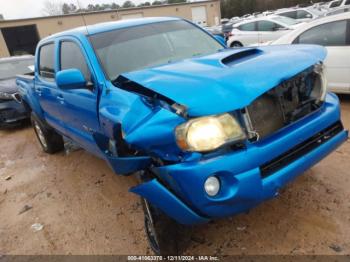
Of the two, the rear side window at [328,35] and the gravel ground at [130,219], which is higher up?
the rear side window at [328,35]

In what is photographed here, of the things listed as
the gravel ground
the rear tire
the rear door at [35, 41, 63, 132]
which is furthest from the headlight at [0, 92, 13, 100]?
the gravel ground

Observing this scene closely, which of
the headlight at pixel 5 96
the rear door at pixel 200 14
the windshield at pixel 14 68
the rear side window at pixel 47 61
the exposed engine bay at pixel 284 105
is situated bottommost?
the rear door at pixel 200 14

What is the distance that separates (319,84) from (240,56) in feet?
2.24

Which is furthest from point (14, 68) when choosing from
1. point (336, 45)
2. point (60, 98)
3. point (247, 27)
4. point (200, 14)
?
point (200, 14)

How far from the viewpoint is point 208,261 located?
2535mm

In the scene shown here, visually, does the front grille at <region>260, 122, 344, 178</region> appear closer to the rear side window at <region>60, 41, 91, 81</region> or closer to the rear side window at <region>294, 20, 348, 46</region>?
the rear side window at <region>60, 41, 91, 81</region>

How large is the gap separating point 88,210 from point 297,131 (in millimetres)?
2345

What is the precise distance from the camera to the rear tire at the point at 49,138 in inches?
211

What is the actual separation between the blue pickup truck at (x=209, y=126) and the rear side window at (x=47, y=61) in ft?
4.15

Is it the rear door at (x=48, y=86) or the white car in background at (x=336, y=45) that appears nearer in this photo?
the rear door at (x=48, y=86)

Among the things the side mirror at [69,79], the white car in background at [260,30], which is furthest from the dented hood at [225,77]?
the white car in background at [260,30]

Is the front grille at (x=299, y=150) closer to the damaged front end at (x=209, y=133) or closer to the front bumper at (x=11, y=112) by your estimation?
the damaged front end at (x=209, y=133)

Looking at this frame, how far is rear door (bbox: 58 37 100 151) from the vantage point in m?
3.06

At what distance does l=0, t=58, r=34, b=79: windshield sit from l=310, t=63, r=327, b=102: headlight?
766cm
